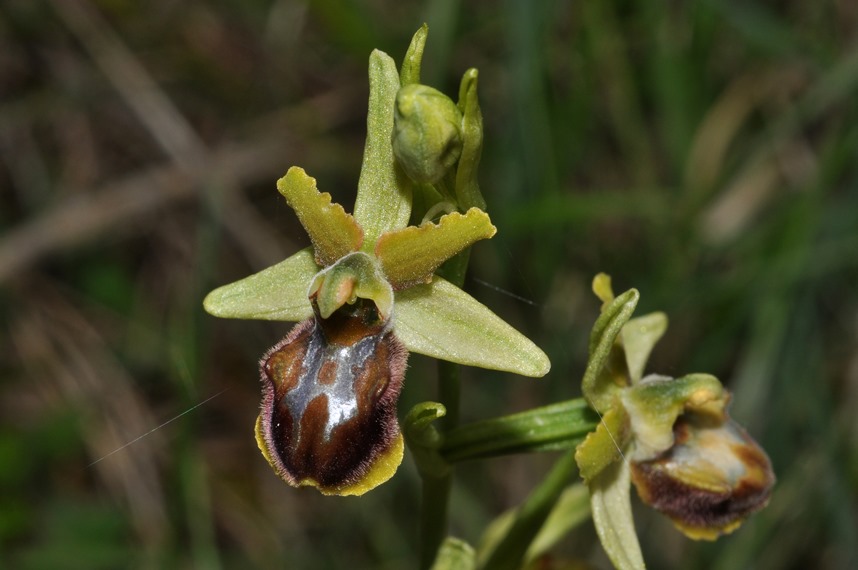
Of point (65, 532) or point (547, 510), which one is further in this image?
point (65, 532)

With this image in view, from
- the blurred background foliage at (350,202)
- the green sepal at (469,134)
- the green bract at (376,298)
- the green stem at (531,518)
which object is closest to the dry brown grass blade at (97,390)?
the blurred background foliage at (350,202)

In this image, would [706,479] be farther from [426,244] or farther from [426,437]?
[426,244]

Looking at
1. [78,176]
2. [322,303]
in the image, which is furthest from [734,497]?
[78,176]

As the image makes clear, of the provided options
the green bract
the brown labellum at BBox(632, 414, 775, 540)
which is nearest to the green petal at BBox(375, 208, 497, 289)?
the green bract

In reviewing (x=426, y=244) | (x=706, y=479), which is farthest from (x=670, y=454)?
(x=426, y=244)

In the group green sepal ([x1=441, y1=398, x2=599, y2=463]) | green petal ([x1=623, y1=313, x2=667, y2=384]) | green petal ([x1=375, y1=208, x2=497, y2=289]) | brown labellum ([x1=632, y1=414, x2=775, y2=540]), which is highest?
green petal ([x1=375, y1=208, x2=497, y2=289])

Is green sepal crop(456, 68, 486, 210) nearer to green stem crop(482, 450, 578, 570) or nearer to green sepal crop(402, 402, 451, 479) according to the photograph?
green sepal crop(402, 402, 451, 479)

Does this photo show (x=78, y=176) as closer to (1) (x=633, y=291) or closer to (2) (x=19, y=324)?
(2) (x=19, y=324)
